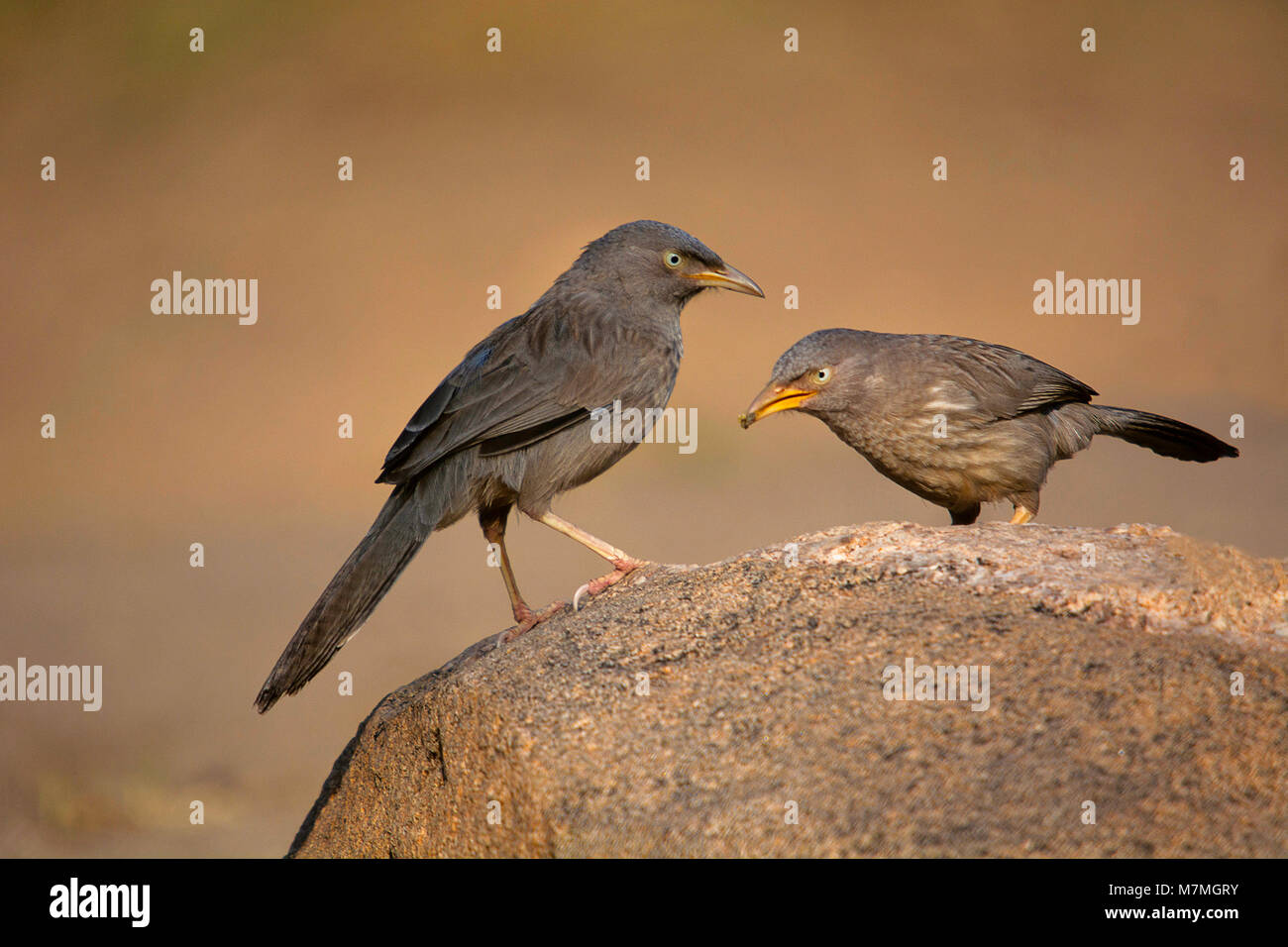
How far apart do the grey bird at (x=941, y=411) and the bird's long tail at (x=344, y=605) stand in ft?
5.84

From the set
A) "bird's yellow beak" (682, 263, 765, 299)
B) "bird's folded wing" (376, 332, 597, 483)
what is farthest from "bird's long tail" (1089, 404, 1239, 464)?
"bird's folded wing" (376, 332, 597, 483)

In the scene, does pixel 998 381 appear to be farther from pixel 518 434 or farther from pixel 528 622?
pixel 528 622

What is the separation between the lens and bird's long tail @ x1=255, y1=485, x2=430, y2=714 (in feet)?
15.2

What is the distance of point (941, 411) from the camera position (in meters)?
5.55

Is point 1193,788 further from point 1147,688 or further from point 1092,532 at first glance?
point 1092,532

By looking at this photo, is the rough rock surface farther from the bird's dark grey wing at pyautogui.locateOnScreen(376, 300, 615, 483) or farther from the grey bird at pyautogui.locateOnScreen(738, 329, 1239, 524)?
the grey bird at pyautogui.locateOnScreen(738, 329, 1239, 524)

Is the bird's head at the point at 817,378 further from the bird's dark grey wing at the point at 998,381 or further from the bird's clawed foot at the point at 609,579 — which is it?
the bird's clawed foot at the point at 609,579

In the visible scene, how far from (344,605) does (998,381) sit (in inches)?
131

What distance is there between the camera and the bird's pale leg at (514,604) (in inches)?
190

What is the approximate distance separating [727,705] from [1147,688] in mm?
1220

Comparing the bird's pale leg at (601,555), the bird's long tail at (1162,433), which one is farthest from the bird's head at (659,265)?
the bird's long tail at (1162,433)

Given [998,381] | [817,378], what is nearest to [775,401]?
[817,378]
